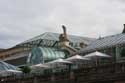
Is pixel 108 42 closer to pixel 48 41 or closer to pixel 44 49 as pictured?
pixel 44 49

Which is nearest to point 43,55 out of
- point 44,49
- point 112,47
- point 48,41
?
point 44,49

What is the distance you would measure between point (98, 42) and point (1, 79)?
1727 cm

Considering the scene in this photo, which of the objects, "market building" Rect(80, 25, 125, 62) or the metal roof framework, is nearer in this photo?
"market building" Rect(80, 25, 125, 62)

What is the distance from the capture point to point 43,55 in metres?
70.2

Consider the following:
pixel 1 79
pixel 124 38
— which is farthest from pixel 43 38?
pixel 124 38

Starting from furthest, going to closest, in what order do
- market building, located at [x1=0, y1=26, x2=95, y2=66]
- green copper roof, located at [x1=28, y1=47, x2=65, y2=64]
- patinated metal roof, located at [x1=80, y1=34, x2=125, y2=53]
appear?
market building, located at [x1=0, y1=26, x2=95, y2=66] → green copper roof, located at [x1=28, y1=47, x2=65, y2=64] → patinated metal roof, located at [x1=80, y1=34, x2=125, y2=53]

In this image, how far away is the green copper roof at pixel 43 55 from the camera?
7062 cm

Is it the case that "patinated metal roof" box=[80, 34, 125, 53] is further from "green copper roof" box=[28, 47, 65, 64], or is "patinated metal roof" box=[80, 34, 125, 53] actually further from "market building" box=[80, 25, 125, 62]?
"green copper roof" box=[28, 47, 65, 64]

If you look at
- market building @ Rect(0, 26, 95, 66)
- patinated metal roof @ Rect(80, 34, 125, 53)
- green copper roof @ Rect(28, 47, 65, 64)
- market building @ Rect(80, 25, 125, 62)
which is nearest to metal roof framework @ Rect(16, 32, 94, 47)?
market building @ Rect(0, 26, 95, 66)

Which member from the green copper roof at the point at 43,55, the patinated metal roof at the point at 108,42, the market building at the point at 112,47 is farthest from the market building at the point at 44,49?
the market building at the point at 112,47

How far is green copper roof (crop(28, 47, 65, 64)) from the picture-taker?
70625 millimetres

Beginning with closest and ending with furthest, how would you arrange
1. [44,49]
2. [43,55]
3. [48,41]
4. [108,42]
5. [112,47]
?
1. [112,47]
2. [108,42]
3. [43,55]
4. [44,49]
5. [48,41]

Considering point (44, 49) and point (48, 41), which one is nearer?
point (44, 49)

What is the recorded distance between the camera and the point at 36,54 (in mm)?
72812
